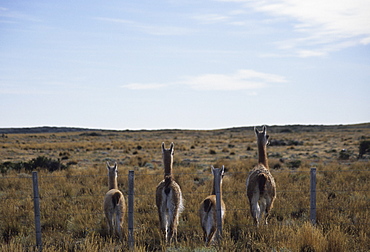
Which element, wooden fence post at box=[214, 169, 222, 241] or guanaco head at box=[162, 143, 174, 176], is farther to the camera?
guanaco head at box=[162, 143, 174, 176]

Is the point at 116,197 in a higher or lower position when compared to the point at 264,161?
lower

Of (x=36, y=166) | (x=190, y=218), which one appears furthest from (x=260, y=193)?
(x=36, y=166)

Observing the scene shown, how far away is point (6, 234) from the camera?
26.9ft

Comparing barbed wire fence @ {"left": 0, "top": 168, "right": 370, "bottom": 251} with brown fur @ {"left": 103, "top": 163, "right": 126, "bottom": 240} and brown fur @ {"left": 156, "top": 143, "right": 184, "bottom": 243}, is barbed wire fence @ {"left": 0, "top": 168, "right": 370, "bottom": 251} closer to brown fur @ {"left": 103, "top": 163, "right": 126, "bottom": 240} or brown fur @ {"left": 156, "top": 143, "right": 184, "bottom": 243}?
brown fur @ {"left": 103, "top": 163, "right": 126, "bottom": 240}

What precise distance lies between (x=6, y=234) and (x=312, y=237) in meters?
6.71

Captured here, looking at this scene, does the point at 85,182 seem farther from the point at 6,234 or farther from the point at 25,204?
the point at 6,234

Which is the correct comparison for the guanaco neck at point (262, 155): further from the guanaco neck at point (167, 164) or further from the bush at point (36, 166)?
the bush at point (36, 166)

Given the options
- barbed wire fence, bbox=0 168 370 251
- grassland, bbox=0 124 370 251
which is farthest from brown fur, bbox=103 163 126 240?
barbed wire fence, bbox=0 168 370 251

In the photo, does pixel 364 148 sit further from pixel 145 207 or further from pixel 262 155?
pixel 145 207

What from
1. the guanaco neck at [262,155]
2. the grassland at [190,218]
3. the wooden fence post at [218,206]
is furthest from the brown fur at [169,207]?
the guanaco neck at [262,155]

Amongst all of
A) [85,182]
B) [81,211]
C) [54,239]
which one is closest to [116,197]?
[54,239]

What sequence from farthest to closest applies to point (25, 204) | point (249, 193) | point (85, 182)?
point (85, 182) → point (25, 204) → point (249, 193)

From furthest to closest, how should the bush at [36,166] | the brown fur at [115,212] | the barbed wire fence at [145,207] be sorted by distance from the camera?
the bush at [36,166] < the brown fur at [115,212] < the barbed wire fence at [145,207]

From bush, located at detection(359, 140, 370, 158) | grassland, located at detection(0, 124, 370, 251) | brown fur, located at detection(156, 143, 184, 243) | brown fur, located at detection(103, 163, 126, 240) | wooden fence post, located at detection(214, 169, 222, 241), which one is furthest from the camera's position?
bush, located at detection(359, 140, 370, 158)
